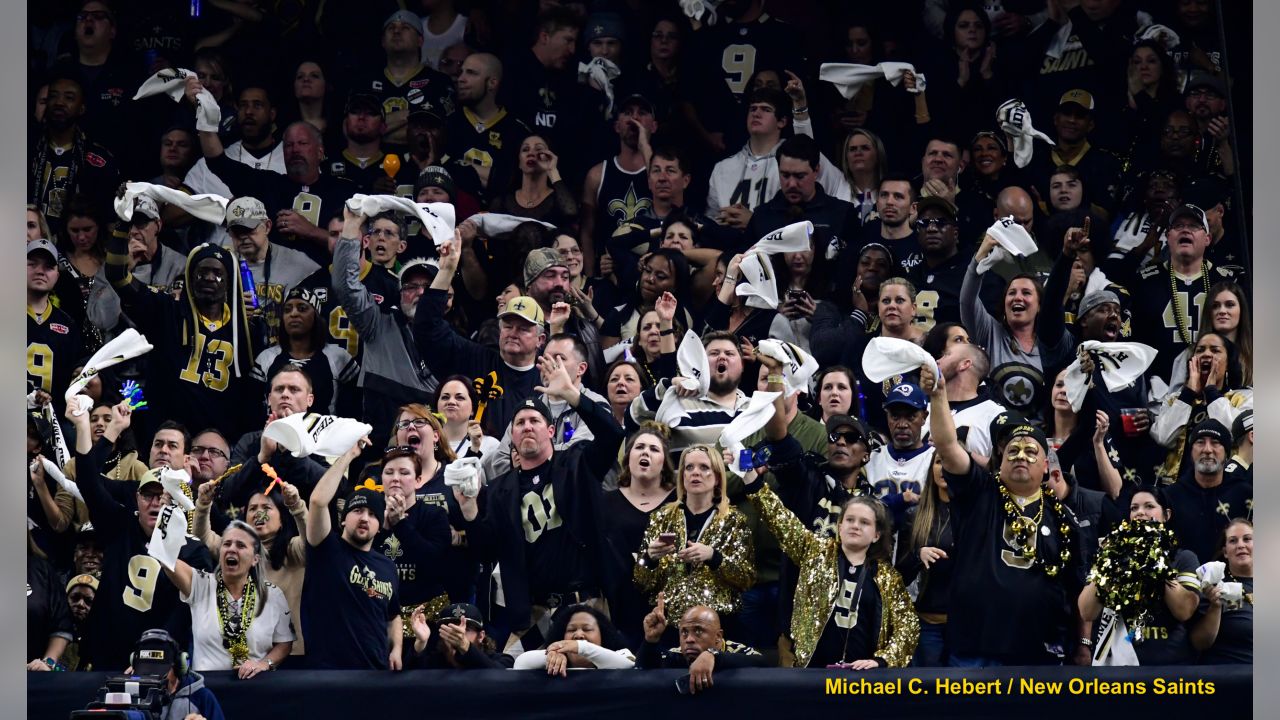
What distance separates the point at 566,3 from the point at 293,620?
4772 mm

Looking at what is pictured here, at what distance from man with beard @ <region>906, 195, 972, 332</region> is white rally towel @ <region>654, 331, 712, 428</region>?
1.36m

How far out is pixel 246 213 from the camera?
10.6 metres

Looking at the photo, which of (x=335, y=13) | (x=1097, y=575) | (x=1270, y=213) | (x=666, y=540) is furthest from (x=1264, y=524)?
(x=335, y=13)

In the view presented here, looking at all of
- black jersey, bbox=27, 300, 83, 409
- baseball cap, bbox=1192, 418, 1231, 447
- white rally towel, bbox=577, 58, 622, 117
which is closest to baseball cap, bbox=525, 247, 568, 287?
white rally towel, bbox=577, 58, 622, 117

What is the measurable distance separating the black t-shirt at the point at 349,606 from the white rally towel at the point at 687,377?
5.51ft

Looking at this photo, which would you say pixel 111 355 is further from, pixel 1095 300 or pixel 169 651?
pixel 1095 300

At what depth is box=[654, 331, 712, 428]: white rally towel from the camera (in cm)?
931

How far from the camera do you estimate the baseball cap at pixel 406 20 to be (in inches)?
455

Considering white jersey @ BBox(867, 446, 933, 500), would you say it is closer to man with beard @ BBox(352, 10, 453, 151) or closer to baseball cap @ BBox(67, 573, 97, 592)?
man with beard @ BBox(352, 10, 453, 151)

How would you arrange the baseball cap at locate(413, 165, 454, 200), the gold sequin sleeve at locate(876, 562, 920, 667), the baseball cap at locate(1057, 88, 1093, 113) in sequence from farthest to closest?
the baseball cap at locate(1057, 88, 1093, 113)
the baseball cap at locate(413, 165, 454, 200)
the gold sequin sleeve at locate(876, 562, 920, 667)

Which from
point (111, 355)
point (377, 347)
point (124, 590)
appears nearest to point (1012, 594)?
point (377, 347)

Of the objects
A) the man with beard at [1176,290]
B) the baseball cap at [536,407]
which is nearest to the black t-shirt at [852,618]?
the baseball cap at [536,407]

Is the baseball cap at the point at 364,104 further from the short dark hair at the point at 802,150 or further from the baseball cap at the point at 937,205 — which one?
the baseball cap at the point at 937,205

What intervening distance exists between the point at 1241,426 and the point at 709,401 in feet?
9.01
